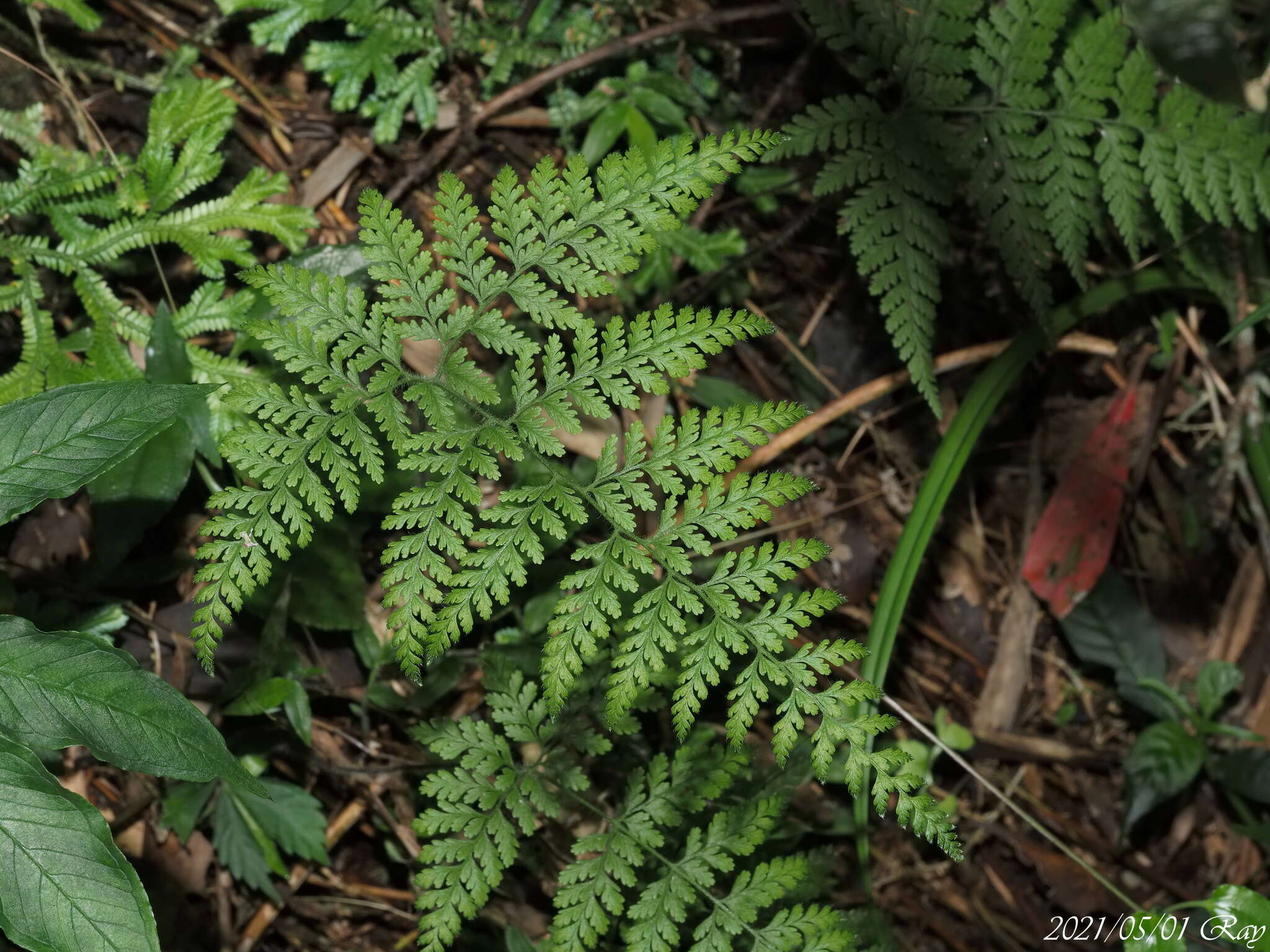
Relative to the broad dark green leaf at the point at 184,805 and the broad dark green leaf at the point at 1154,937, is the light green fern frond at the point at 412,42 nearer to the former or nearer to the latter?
the broad dark green leaf at the point at 184,805

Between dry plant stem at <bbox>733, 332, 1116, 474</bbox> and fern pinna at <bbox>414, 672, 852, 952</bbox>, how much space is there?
1062 millimetres

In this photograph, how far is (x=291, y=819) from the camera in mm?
2678

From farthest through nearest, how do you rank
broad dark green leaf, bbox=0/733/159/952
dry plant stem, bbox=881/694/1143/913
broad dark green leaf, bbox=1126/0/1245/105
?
dry plant stem, bbox=881/694/1143/913, broad dark green leaf, bbox=0/733/159/952, broad dark green leaf, bbox=1126/0/1245/105

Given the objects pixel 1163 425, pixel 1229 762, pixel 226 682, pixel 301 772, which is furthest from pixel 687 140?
pixel 1229 762

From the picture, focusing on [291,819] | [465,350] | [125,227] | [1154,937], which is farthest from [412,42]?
[1154,937]

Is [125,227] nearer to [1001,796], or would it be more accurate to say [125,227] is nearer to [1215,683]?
[1001,796]

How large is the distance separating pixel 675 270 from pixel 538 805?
177cm

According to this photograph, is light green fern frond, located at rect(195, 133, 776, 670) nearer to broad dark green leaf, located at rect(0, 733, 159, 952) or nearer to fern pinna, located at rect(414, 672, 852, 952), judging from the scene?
broad dark green leaf, located at rect(0, 733, 159, 952)

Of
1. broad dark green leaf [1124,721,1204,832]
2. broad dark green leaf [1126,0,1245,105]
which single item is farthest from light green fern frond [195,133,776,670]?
broad dark green leaf [1124,721,1204,832]

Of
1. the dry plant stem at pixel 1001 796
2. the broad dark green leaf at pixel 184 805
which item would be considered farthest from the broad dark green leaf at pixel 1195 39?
the broad dark green leaf at pixel 184 805

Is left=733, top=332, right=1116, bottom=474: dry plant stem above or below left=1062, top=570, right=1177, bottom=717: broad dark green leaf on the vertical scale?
above

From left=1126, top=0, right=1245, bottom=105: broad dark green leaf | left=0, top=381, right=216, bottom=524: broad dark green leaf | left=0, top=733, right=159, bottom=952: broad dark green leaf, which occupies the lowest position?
left=0, top=733, right=159, bottom=952: broad dark green leaf

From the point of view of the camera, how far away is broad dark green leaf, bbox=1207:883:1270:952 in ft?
7.89

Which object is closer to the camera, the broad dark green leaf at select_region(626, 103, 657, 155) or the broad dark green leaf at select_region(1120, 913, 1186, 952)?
the broad dark green leaf at select_region(1120, 913, 1186, 952)
